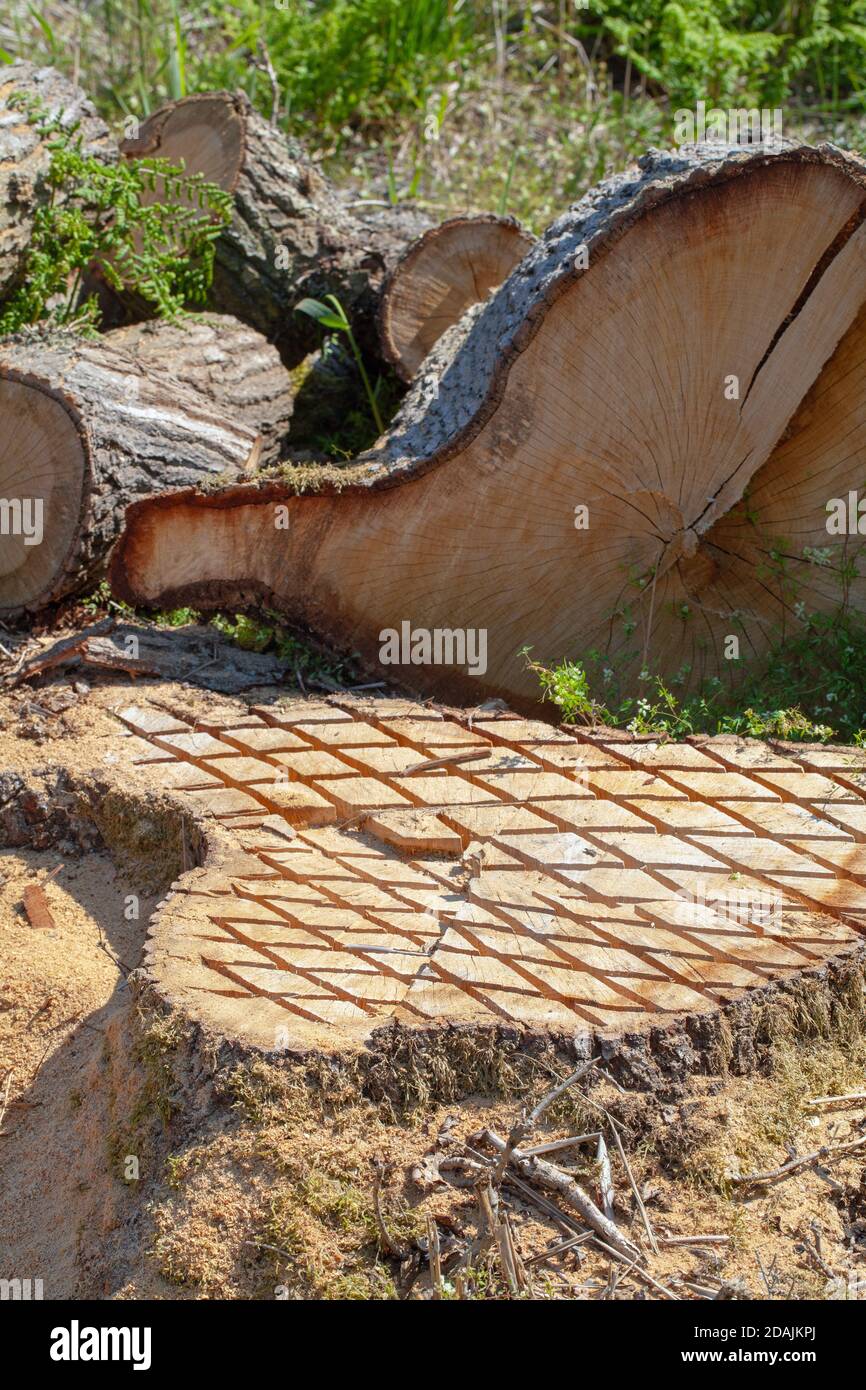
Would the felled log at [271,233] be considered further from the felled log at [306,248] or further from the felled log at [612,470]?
the felled log at [612,470]

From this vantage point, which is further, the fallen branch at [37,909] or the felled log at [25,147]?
the felled log at [25,147]

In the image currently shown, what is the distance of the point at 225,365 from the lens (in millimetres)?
4645

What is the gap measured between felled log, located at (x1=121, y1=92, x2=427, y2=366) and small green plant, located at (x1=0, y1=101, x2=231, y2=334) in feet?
0.37

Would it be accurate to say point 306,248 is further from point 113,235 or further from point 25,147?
point 25,147

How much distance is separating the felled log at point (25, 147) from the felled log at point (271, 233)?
0.40 meters

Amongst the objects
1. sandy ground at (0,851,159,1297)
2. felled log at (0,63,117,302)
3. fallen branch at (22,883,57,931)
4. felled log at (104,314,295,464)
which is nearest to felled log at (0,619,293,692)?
sandy ground at (0,851,159,1297)

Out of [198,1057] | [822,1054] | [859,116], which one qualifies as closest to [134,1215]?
[198,1057]

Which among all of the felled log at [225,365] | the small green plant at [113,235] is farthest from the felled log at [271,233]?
the felled log at [225,365]

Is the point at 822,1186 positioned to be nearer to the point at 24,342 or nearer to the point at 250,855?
the point at 250,855

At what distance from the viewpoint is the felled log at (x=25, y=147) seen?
4551 millimetres

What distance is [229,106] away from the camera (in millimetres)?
5129

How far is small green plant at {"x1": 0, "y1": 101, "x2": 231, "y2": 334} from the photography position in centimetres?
469

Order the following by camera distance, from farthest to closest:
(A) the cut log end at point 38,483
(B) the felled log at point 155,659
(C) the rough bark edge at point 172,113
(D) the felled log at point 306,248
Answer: (C) the rough bark edge at point 172,113 → (D) the felled log at point 306,248 → (A) the cut log end at point 38,483 → (B) the felled log at point 155,659

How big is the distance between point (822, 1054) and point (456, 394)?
208cm
